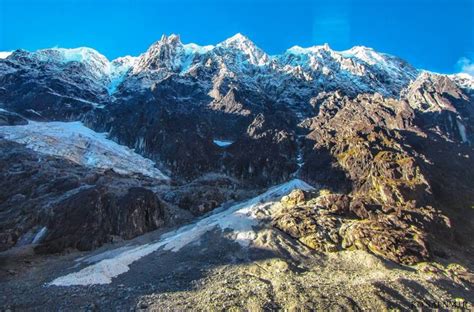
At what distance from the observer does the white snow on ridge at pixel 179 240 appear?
61.0m

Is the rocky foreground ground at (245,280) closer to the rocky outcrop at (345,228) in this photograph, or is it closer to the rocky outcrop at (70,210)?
the rocky outcrop at (345,228)

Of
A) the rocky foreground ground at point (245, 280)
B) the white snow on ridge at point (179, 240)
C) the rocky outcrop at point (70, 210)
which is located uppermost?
the rocky outcrop at point (70, 210)

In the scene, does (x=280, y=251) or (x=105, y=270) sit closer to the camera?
(x=105, y=270)

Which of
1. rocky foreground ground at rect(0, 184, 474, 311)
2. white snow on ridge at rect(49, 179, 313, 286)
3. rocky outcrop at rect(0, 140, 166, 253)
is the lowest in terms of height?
rocky foreground ground at rect(0, 184, 474, 311)

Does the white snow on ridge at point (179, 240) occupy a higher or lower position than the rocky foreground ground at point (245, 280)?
higher

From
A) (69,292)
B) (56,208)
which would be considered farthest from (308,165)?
(69,292)

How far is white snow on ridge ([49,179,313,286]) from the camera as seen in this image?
61.0 meters

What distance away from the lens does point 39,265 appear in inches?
2953

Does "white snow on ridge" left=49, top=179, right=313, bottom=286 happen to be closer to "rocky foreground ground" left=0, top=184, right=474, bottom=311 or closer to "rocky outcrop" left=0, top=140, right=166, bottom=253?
"rocky foreground ground" left=0, top=184, right=474, bottom=311

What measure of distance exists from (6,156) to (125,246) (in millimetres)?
100543

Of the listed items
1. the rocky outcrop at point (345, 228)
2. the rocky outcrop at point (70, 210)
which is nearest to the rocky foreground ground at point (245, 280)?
the rocky outcrop at point (345, 228)

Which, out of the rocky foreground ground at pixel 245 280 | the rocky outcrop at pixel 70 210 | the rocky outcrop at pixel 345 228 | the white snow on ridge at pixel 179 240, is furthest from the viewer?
the rocky outcrop at pixel 70 210

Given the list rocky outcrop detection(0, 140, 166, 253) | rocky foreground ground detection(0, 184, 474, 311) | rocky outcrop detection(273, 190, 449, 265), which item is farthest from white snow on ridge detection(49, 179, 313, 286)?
rocky outcrop detection(0, 140, 166, 253)

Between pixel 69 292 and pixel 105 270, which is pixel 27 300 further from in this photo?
pixel 105 270
